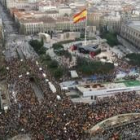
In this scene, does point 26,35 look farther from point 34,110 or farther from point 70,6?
point 34,110

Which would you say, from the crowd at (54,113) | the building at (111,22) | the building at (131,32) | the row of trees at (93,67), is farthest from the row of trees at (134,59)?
the building at (111,22)

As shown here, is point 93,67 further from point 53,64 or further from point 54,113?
point 54,113

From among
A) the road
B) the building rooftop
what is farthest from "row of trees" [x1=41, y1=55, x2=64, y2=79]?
the building rooftop

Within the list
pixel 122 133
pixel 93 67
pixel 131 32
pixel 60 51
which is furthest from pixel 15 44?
pixel 122 133

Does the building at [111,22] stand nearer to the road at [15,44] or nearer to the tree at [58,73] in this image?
the road at [15,44]

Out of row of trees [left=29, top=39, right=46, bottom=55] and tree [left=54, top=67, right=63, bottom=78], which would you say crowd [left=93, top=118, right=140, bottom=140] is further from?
row of trees [left=29, top=39, right=46, bottom=55]

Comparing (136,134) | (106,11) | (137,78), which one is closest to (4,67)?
(137,78)
